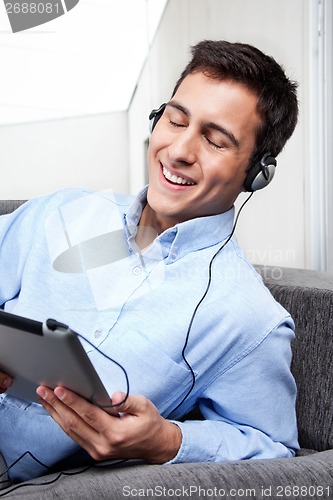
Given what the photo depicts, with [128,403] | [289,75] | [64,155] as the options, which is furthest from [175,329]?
[64,155]

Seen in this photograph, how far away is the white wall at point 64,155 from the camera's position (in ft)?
12.9

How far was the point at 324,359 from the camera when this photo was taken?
1.19 metres

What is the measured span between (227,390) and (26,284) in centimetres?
35

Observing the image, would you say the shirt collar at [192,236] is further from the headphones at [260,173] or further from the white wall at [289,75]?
the white wall at [289,75]

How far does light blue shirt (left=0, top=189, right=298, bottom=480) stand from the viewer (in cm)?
100

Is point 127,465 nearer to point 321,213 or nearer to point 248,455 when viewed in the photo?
point 248,455

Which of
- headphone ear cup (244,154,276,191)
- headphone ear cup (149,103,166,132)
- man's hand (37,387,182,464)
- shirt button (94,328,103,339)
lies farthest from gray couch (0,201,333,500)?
headphone ear cup (149,103,166,132)

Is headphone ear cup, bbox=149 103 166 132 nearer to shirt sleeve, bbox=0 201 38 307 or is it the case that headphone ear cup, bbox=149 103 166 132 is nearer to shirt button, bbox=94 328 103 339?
shirt sleeve, bbox=0 201 38 307

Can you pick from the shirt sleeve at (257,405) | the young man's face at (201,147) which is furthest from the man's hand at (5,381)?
the young man's face at (201,147)

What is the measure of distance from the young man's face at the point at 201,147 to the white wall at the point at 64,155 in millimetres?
2870

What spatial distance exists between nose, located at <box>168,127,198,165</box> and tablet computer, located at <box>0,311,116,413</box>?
16.3 inches

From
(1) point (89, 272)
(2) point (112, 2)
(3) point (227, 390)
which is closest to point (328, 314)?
(3) point (227, 390)

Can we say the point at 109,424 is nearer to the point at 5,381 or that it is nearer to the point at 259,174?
the point at 5,381

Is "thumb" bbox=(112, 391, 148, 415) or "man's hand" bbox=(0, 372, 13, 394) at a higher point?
"thumb" bbox=(112, 391, 148, 415)
